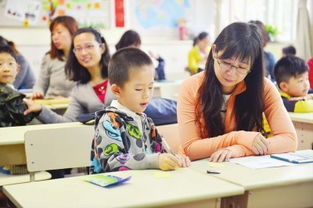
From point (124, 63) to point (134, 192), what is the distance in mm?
670

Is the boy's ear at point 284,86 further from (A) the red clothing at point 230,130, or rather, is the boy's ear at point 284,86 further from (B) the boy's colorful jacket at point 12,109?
(B) the boy's colorful jacket at point 12,109

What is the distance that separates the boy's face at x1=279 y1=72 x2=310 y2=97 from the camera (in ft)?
12.0

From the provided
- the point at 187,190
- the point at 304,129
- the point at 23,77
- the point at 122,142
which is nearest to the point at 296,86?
the point at 304,129

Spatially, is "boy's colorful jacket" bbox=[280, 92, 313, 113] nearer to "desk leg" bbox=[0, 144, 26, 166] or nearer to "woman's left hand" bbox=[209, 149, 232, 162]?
"woman's left hand" bbox=[209, 149, 232, 162]

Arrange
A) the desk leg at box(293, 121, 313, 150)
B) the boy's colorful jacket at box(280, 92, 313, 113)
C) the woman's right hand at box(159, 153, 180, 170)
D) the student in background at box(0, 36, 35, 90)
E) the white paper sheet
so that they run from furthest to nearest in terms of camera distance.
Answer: the student in background at box(0, 36, 35, 90), the boy's colorful jacket at box(280, 92, 313, 113), the desk leg at box(293, 121, 313, 150), the white paper sheet, the woman's right hand at box(159, 153, 180, 170)

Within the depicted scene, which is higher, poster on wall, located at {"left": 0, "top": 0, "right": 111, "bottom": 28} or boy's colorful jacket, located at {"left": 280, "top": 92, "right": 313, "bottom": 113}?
poster on wall, located at {"left": 0, "top": 0, "right": 111, "bottom": 28}

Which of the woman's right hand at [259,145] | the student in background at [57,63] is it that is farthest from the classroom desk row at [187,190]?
the student in background at [57,63]

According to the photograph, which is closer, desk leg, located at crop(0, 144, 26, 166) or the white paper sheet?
the white paper sheet

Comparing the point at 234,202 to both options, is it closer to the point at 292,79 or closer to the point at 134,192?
the point at 134,192

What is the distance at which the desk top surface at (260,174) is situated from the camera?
1.69m

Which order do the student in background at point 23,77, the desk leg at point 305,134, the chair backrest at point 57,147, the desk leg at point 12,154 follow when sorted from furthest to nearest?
the student in background at point 23,77 < the desk leg at point 305,134 < the desk leg at point 12,154 < the chair backrest at point 57,147

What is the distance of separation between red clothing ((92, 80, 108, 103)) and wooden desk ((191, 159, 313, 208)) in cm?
147

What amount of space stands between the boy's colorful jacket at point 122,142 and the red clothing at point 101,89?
1239mm

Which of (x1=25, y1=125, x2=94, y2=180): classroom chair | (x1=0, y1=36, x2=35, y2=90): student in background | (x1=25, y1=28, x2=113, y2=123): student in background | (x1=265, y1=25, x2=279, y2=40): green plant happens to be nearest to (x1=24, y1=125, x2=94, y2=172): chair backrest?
(x1=25, y1=125, x2=94, y2=180): classroom chair
